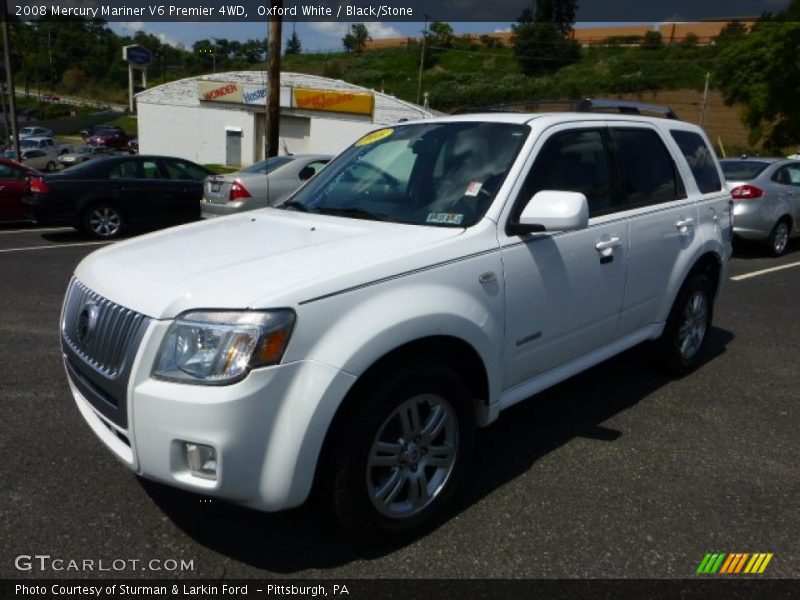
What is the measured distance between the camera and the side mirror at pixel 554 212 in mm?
3127

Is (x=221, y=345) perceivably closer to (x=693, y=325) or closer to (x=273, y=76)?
(x=693, y=325)

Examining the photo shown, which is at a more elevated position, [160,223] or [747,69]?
[747,69]

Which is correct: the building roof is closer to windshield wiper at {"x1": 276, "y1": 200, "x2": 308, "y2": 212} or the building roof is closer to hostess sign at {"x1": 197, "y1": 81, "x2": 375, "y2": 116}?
hostess sign at {"x1": 197, "y1": 81, "x2": 375, "y2": 116}

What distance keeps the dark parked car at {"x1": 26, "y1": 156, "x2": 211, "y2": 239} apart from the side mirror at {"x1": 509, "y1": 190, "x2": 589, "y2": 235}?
9809 millimetres

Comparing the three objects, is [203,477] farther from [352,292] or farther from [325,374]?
[352,292]

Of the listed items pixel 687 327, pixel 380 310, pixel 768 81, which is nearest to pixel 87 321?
pixel 380 310

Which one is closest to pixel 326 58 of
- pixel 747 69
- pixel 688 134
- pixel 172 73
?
pixel 172 73

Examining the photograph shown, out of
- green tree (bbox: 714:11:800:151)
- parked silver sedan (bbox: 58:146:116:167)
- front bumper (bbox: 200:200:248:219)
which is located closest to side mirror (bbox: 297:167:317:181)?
front bumper (bbox: 200:200:248:219)

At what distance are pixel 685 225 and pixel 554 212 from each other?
6.13 ft

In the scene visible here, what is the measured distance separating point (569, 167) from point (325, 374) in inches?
78.8

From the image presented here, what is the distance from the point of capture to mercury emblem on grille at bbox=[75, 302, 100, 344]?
2807mm

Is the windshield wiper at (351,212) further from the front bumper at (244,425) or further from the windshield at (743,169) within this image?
the windshield at (743,169)

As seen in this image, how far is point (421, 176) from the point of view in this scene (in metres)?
3.69

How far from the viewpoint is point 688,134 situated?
4992mm
